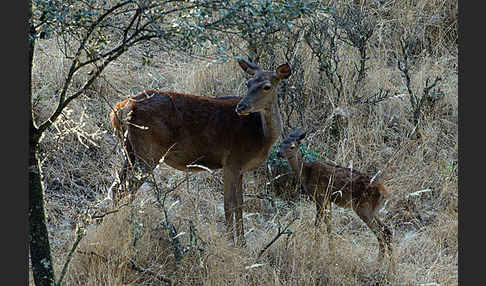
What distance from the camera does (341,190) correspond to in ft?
22.8

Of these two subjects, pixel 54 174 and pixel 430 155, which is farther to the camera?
pixel 430 155

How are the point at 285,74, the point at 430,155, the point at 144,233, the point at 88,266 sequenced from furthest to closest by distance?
the point at 430,155
the point at 285,74
the point at 144,233
the point at 88,266

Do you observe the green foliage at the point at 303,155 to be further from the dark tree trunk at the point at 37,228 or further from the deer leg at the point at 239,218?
the dark tree trunk at the point at 37,228

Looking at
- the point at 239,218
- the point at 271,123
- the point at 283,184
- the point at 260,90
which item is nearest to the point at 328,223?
the point at 239,218

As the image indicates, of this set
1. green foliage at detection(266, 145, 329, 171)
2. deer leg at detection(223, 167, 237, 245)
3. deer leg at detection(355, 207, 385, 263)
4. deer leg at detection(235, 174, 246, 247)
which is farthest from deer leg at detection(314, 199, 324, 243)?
deer leg at detection(223, 167, 237, 245)

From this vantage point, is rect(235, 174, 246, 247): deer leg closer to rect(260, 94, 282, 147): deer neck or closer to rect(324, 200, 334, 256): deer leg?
rect(260, 94, 282, 147): deer neck

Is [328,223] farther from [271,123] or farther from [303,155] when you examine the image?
[271,123]

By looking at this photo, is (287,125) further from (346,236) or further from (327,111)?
(346,236)

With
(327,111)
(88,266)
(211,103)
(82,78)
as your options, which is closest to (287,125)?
(327,111)

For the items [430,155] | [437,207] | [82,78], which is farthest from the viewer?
[82,78]

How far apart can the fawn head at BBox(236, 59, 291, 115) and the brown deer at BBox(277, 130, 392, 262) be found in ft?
2.13

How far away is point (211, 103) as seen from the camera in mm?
7312

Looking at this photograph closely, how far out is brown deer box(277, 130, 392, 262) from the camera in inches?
269

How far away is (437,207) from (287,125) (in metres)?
2.20
